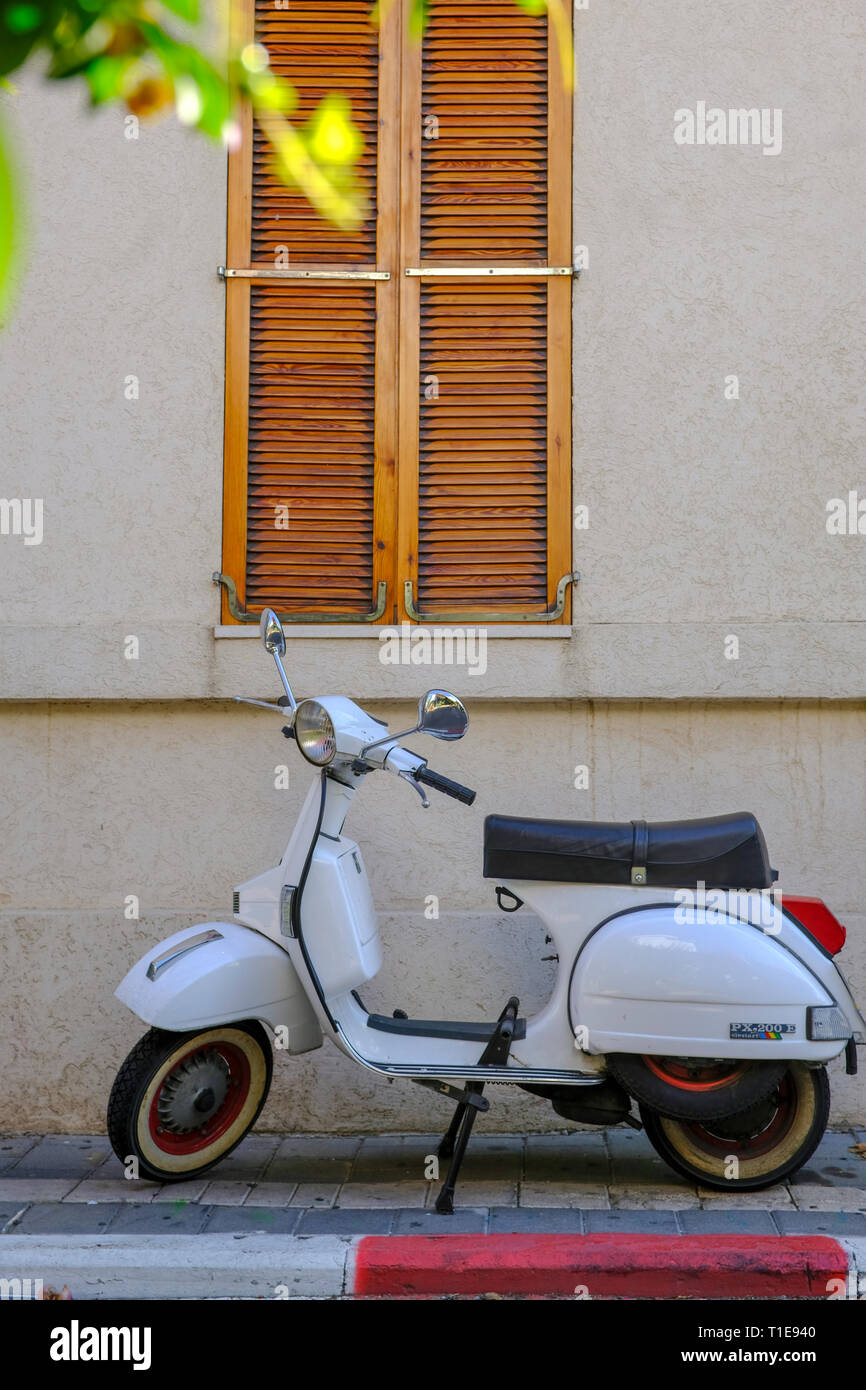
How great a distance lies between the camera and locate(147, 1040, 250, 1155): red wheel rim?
4.22m

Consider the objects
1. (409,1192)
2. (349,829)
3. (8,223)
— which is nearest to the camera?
(8,223)

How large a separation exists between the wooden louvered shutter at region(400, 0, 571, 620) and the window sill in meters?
0.11

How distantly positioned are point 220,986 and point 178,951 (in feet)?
0.66

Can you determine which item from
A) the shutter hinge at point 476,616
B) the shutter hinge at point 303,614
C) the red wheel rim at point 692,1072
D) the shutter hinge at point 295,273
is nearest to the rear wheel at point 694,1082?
the red wheel rim at point 692,1072

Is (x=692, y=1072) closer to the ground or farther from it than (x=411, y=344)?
closer to the ground

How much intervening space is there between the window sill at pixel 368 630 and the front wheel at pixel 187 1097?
5.05 feet

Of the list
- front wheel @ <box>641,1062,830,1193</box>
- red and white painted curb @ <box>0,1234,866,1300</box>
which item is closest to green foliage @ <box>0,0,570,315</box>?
red and white painted curb @ <box>0,1234,866,1300</box>

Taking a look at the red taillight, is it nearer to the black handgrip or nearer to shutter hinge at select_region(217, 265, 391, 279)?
the black handgrip

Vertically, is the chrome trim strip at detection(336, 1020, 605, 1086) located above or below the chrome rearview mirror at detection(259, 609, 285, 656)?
below

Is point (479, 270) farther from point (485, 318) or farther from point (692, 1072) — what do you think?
point (692, 1072)

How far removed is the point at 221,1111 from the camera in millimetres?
4312

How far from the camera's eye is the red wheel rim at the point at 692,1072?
408 centimetres

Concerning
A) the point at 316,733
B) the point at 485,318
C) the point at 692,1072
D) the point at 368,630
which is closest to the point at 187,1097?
the point at 316,733

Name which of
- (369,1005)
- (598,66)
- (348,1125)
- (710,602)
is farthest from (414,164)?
(348,1125)
